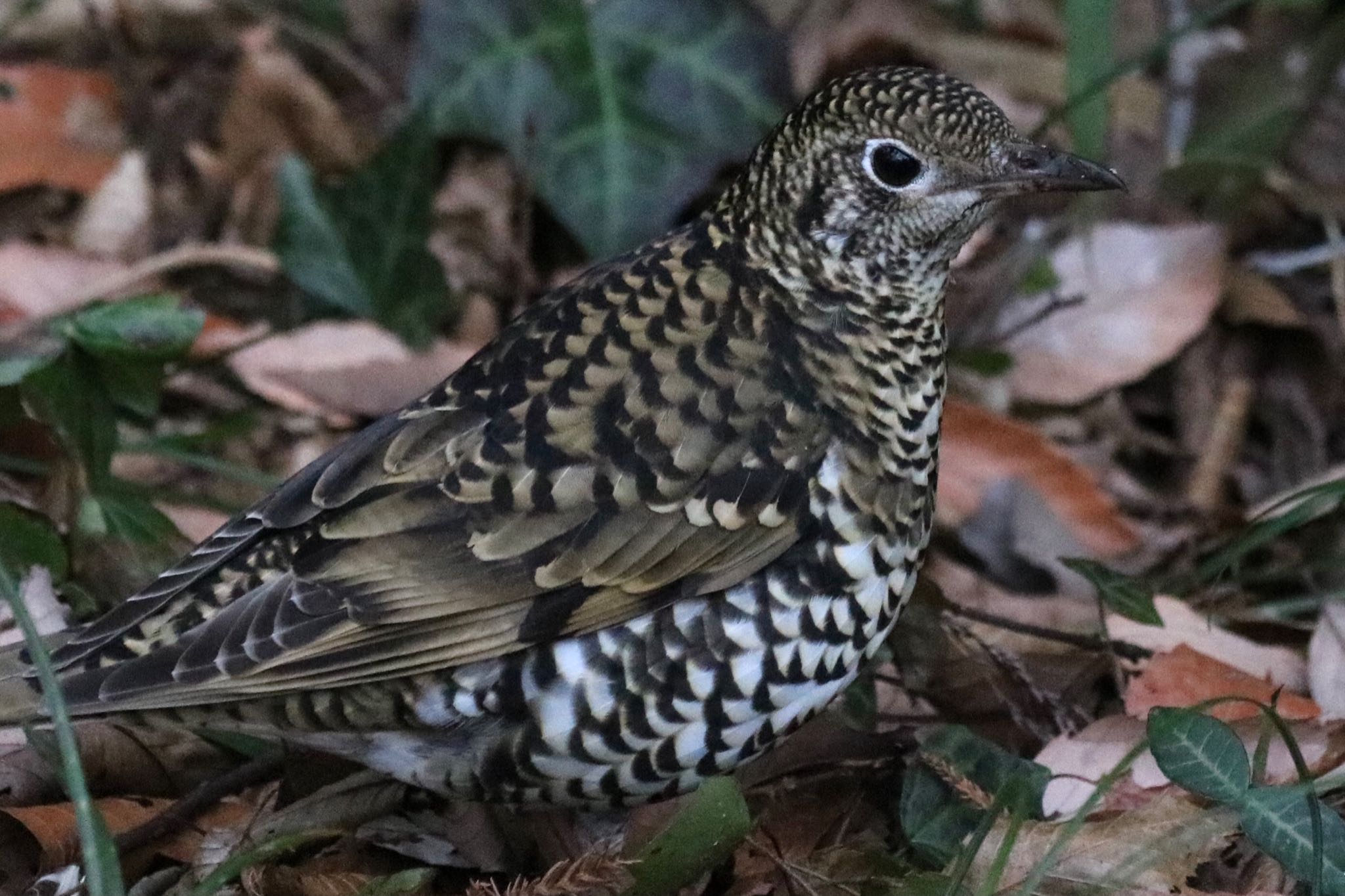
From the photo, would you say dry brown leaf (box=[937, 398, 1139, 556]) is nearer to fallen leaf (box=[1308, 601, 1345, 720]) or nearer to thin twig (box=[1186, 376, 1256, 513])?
thin twig (box=[1186, 376, 1256, 513])

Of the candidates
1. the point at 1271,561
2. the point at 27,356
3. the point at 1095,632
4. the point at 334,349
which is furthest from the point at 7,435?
the point at 1271,561

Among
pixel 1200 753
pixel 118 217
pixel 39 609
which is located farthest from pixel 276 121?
pixel 1200 753

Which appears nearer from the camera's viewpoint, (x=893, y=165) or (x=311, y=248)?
(x=893, y=165)

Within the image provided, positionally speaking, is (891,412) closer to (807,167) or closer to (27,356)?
(807,167)

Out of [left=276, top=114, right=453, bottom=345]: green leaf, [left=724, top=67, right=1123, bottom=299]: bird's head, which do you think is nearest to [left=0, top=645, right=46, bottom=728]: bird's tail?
[left=724, top=67, right=1123, bottom=299]: bird's head

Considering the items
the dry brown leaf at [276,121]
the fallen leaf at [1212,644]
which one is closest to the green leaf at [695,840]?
the fallen leaf at [1212,644]

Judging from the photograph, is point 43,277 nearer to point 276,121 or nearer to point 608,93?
point 276,121
